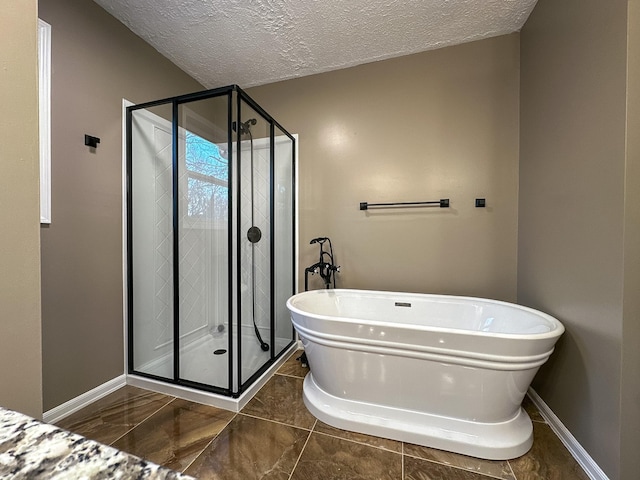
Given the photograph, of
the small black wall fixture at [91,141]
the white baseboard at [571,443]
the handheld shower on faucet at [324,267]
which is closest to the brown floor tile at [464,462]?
the white baseboard at [571,443]

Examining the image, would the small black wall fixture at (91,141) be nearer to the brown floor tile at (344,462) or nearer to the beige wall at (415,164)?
the beige wall at (415,164)

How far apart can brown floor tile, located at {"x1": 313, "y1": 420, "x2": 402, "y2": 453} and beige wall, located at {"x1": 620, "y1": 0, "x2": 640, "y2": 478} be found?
0.89 metres

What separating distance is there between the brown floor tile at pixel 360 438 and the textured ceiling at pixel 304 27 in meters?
2.59

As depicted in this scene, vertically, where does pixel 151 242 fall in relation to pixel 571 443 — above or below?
above

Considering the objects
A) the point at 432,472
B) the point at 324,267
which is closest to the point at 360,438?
the point at 432,472

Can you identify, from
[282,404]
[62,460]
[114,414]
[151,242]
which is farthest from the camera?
[151,242]

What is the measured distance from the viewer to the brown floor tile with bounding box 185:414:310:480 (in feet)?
3.90

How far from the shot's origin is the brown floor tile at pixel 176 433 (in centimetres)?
128

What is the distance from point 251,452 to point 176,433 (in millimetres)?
457

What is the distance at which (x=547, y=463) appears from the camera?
124 centimetres

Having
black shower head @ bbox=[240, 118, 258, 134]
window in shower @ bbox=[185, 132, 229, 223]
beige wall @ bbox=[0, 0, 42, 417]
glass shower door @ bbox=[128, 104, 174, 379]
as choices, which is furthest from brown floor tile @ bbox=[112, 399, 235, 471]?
black shower head @ bbox=[240, 118, 258, 134]

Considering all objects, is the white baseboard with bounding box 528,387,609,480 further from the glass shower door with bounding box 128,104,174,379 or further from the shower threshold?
the glass shower door with bounding box 128,104,174,379

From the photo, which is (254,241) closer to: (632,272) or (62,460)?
(62,460)

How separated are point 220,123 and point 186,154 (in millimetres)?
426
